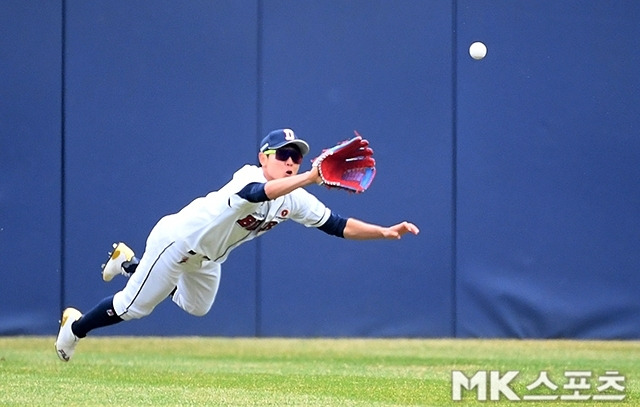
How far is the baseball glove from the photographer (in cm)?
580

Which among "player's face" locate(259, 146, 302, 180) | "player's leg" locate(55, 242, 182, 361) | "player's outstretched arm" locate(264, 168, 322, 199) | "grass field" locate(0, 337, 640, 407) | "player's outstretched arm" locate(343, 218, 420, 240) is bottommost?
"grass field" locate(0, 337, 640, 407)

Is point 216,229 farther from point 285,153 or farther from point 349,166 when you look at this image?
point 349,166

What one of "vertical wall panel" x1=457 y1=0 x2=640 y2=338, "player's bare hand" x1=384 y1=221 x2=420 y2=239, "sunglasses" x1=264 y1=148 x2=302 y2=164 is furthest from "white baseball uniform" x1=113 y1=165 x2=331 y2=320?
"vertical wall panel" x1=457 y1=0 x2=640 y2=338

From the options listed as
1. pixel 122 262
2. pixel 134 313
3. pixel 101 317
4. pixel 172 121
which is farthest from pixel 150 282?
pixel 172 121

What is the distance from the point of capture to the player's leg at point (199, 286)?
686 cm

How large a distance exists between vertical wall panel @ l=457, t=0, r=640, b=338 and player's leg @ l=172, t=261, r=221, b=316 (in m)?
3.43

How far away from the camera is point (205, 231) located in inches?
258

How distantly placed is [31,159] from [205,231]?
3.72m

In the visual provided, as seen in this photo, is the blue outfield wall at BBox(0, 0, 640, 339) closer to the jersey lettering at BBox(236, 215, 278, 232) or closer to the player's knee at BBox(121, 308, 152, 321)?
the player's knee at BBox(121, 308, 152, 321)

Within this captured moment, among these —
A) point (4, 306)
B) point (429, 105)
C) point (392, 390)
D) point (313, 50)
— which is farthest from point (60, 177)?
point (392, 390)

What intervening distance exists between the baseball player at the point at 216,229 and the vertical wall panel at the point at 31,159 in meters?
3.04

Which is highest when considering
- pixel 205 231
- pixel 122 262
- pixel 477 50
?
pixel 477 50

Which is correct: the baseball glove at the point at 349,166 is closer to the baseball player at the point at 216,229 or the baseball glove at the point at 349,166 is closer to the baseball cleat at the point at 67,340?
the baseball player at the point at 216,229

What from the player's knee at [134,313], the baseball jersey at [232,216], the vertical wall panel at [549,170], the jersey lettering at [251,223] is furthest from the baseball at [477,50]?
the player's knee at [134,313]
